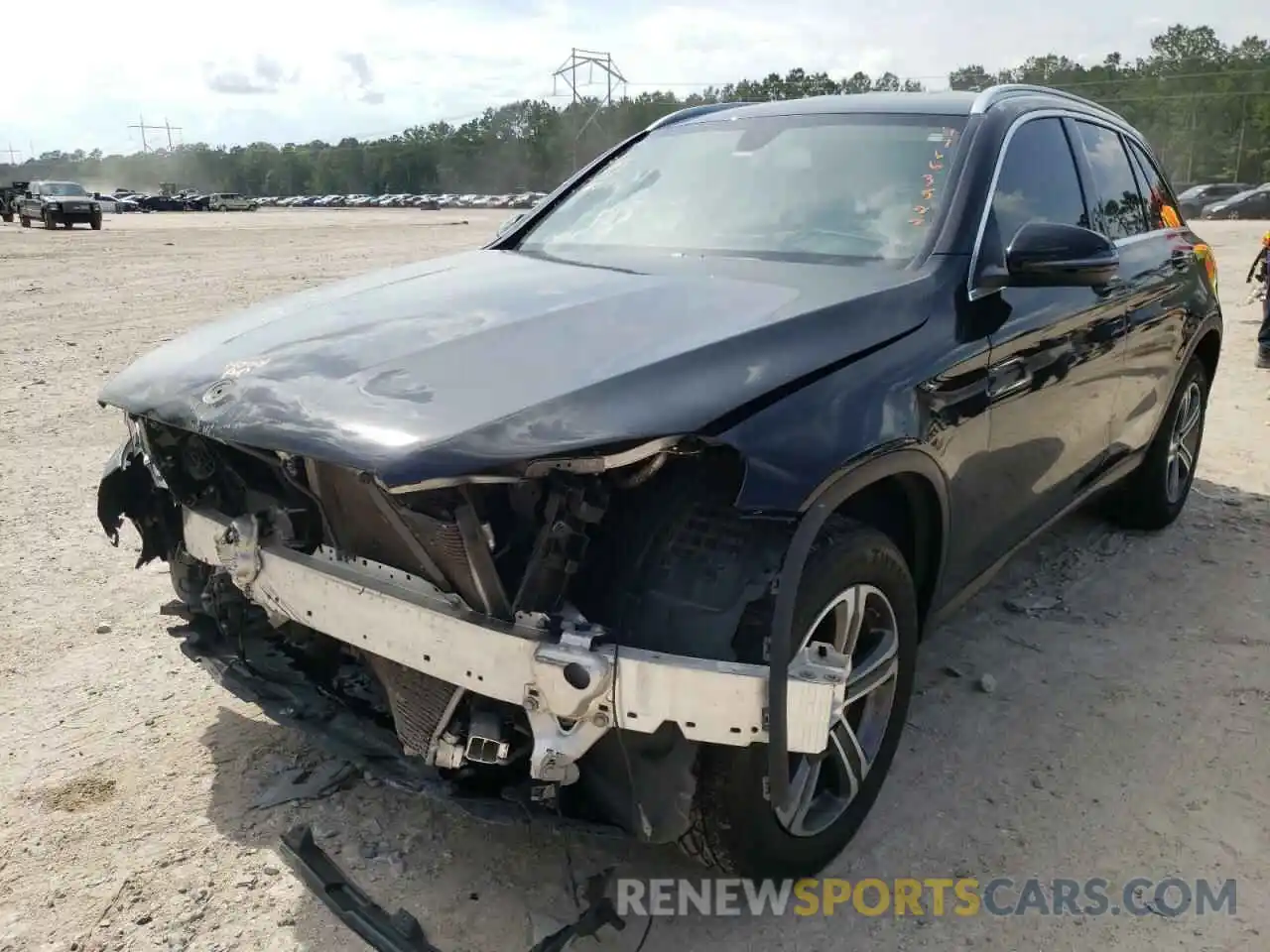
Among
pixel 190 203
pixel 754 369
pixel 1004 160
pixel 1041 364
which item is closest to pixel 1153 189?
pixel 1004 160

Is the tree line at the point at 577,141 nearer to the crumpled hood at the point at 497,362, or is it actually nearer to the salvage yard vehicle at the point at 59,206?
the salvage yard vehicle at the point at 59,206

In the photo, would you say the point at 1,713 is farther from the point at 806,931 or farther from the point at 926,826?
the point at 926,826

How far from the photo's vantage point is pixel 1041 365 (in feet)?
10.3

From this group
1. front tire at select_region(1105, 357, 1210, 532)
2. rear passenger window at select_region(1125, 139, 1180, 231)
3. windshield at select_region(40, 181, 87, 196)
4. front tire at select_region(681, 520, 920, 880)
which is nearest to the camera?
front tire at select_region(681, 520, 920, 880)

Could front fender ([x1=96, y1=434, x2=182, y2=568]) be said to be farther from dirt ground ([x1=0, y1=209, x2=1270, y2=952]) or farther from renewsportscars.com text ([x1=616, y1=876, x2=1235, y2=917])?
renewsportscars.com text ([x1=616, y1=876, x2=1235, y2=917])

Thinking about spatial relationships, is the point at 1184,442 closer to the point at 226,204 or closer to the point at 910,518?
the point at 910,518

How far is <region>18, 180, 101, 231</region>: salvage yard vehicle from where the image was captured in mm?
30891

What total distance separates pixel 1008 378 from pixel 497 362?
157 cm

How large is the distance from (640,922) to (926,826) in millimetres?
873

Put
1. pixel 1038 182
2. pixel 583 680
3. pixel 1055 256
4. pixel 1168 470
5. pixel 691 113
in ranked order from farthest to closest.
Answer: pixel 1168 470, pixel 691 113, pixel 1038 182, pixel 1055 256, pixel 583 680

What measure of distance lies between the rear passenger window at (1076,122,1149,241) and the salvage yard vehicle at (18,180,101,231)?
33.5 m

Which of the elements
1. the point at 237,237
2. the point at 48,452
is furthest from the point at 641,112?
the point at 48,452

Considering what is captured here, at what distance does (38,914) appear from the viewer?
95.5 inches

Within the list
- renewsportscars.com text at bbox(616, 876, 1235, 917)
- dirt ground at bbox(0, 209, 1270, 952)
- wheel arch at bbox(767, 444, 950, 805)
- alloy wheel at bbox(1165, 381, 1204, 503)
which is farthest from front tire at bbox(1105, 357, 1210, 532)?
renewsportscars.com text at bbox(616, 876, 1235, 917)
